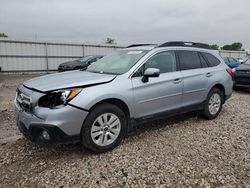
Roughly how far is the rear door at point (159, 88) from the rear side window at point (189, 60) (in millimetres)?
215

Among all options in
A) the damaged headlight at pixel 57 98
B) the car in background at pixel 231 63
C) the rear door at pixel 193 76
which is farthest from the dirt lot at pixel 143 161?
Answer: the car in background at pixel 231 63

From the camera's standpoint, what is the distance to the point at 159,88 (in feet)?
12.9

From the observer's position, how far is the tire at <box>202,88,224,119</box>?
499 cm

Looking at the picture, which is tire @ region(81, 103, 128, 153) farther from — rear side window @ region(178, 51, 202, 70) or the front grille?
rear side window @ region(178, 51, 202, 70)

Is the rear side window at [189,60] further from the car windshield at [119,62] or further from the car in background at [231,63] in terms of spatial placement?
the car in background at [231,63]

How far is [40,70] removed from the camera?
669 inches

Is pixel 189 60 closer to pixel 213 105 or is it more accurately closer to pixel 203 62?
pixel 203 62

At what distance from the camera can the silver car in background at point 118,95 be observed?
301 centimetres

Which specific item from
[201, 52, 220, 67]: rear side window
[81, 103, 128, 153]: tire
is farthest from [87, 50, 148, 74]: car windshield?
[201, 52, 220, 67]: rear side window

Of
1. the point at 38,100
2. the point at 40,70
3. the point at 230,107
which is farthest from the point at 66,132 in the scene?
the point at 40,70

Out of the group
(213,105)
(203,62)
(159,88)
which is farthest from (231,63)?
(159,88)

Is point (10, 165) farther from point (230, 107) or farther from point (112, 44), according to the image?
point (112, 44)

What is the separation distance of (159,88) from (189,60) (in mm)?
1215

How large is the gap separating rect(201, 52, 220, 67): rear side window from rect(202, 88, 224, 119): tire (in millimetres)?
598
